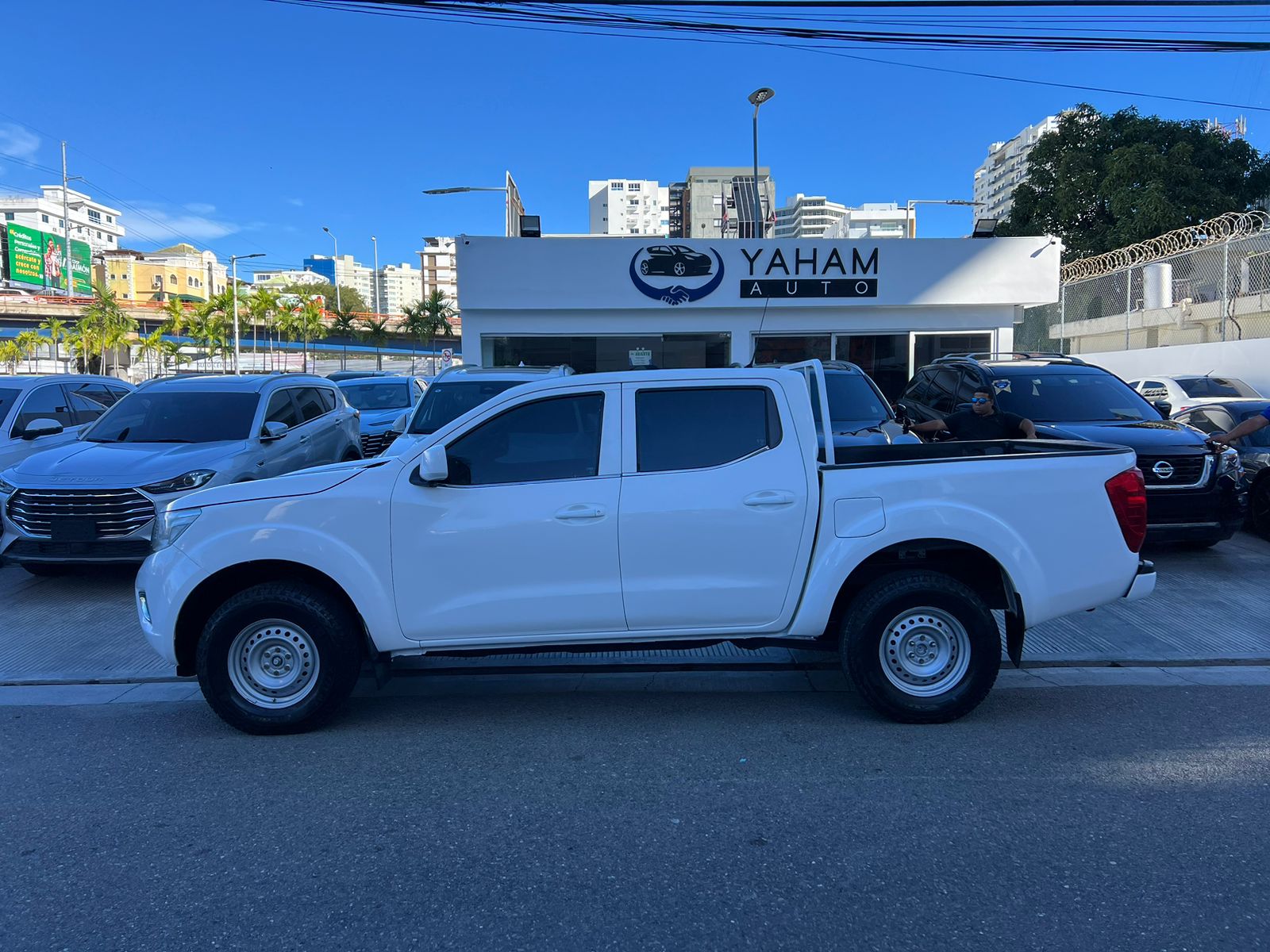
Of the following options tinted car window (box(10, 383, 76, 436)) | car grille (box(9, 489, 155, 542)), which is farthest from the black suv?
tinted car window (box(10, 383, 76, 436))

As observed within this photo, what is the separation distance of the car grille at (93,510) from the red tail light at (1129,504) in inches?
277

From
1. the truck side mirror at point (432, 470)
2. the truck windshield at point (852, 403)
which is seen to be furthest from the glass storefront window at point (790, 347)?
the truck side mirror at point (432, 470)

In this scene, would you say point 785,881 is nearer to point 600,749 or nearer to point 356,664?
point 600,749

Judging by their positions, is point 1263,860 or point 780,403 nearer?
point 1263,860

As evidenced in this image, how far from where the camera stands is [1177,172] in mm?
37156

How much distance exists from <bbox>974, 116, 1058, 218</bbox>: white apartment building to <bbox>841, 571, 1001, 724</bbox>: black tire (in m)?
157

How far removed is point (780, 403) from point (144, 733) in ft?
12.8

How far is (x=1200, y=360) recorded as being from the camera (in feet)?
70.7

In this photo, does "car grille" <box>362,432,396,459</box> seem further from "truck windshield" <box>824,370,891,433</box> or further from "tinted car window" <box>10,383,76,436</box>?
"truck windshield" <box>824,370,891,433</box>

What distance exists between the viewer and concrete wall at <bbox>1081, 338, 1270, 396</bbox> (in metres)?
18.9

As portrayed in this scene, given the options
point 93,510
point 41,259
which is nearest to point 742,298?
point 93,510

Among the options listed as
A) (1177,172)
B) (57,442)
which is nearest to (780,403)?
(57,442)

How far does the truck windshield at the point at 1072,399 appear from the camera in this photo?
31.9 feet

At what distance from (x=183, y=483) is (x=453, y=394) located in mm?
3108
